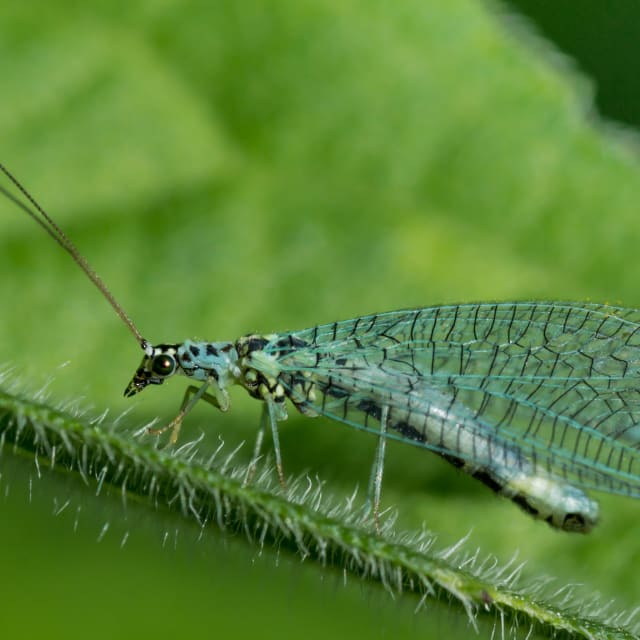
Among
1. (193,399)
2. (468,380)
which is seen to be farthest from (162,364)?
(468,380)

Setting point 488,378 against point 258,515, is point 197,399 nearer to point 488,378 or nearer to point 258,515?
point 488,378

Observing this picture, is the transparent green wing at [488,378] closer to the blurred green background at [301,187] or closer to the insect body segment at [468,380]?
the insect body segment at [468,380]

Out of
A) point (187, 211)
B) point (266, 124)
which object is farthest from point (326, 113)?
point (187, 211)

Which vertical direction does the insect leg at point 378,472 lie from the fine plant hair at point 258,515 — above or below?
below

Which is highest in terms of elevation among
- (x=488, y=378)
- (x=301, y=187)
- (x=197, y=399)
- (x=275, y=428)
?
(x=301, y=187)

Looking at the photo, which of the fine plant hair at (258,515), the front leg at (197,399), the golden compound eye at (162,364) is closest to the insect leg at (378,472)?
the front leg at (197,399)

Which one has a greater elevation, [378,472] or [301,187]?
[301,187]

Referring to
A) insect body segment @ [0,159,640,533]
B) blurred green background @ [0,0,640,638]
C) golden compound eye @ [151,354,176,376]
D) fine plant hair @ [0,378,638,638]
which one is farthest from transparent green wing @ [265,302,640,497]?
fine plant hair @ [0,378,638,638]
